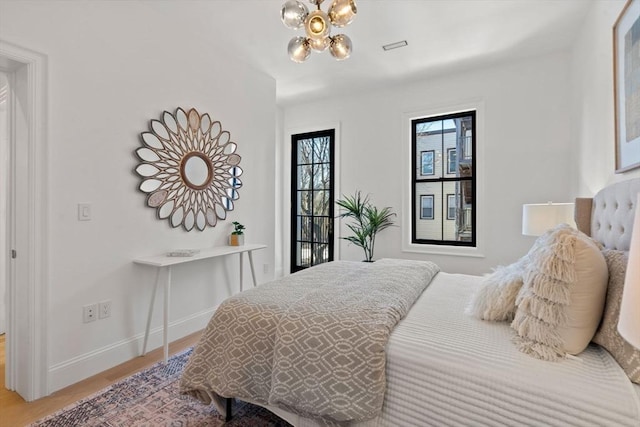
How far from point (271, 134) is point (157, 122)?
1.43 metres

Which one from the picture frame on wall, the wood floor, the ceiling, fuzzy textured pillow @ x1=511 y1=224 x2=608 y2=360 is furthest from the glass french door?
fuzzy textured pillow @ x1=511 y1=224 x2=608 y2=360

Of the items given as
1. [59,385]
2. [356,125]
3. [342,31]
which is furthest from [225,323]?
[356,125]

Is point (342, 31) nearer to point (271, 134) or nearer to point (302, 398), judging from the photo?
point (271, 134)

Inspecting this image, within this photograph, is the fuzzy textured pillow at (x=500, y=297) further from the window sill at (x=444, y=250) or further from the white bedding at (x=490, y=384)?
the window sill at (x=444, y=250)

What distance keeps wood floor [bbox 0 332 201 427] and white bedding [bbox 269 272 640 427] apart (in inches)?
58.9

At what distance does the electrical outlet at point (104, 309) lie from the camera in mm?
2188

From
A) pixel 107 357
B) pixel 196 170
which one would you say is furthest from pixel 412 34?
pixel 107 357

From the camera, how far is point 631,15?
64.6 inches

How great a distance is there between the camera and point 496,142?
3367 mm

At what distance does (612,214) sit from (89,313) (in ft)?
10.5

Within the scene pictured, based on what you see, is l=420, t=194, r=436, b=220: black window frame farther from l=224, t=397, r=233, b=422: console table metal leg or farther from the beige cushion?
l=224, t=397, r=233, b=422: console table metal leg

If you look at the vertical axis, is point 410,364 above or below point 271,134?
below

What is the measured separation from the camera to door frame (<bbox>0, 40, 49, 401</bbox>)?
1860 millimetres

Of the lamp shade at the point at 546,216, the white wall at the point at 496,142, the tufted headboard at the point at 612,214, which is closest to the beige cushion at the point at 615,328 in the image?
the tufted headboard at the point at 612,214
